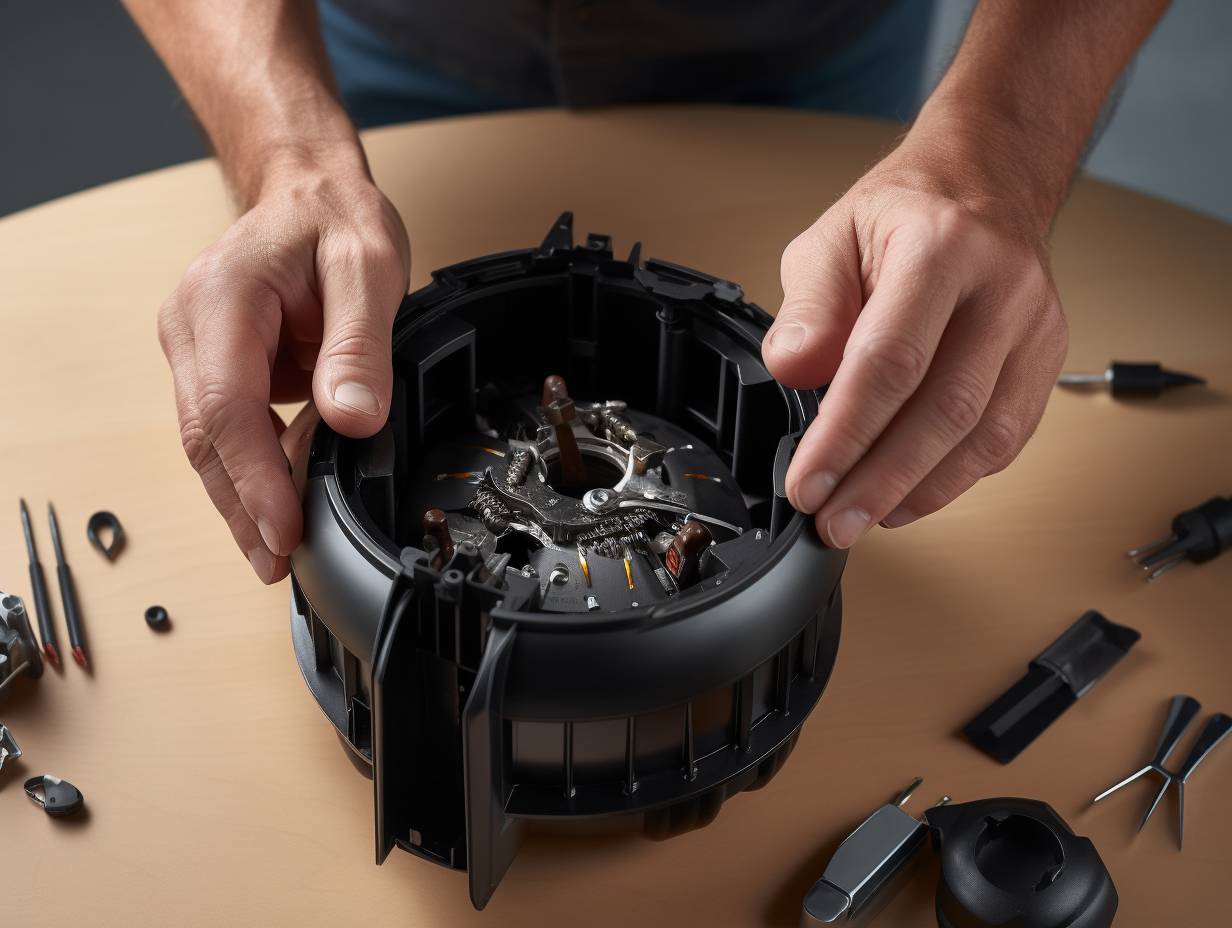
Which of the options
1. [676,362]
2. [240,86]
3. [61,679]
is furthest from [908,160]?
[61,679]

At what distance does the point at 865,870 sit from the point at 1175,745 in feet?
0.93

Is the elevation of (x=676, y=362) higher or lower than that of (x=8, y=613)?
higher

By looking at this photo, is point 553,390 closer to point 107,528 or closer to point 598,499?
point 598,499

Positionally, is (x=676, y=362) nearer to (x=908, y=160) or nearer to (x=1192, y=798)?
(x=908, y=160)

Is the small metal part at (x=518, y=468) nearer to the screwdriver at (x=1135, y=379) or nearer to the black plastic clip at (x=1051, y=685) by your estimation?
the black plastic clip at (x=1051, y=685)

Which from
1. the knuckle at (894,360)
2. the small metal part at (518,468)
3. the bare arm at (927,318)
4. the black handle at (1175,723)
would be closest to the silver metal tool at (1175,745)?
the black handle at (1175,723)

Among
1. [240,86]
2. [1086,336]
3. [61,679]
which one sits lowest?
[61,679]

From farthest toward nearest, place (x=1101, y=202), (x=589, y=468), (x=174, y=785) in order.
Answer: (x=1101, y=202) < (x=589, y=468) < (x=174, y=785)

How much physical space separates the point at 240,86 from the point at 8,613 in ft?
1.90

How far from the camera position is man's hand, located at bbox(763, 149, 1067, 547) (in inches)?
32.7

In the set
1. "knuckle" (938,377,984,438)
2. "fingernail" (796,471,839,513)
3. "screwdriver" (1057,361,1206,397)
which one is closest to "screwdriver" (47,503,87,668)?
"fingernail" (796,471,839,513)

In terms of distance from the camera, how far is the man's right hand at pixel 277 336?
2.82 feet

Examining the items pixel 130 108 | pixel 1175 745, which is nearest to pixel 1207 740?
pixel 1175 745

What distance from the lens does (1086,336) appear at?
51.6 inches
